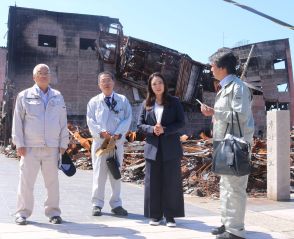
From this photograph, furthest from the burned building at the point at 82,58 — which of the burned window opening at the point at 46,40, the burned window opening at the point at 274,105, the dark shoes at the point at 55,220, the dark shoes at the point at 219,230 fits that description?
the dark shoes at the point at 219,230

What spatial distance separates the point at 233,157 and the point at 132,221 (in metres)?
2.06

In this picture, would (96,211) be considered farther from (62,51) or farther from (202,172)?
(62,51)

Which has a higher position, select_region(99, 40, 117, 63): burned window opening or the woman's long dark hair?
select_region(99, 40, 117, 63): burned window opening

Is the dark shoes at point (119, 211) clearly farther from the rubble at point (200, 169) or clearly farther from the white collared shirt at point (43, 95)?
the rubble at point (200, 169)

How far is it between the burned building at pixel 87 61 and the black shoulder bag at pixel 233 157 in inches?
710

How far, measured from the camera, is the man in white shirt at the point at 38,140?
5539 mm

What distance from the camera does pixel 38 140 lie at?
18.2 feet

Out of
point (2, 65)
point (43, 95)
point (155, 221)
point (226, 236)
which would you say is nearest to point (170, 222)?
point (155, 221)

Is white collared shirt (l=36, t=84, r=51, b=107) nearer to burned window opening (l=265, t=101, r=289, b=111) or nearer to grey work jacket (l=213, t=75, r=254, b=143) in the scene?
grey work jacket (l=213, t=75, r=254, b=143)

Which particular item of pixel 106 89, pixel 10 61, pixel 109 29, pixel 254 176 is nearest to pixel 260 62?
pixel 109 29

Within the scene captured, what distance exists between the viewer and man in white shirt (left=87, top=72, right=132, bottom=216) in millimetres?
6227

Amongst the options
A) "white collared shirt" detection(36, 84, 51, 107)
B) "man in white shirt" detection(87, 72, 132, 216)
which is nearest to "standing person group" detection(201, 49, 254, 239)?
"man in white shirt" detection(87, 72, 132, 216)

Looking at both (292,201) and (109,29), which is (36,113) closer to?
(292,201)

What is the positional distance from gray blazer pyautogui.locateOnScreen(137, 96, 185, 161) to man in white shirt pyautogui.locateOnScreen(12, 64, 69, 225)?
3.80 ft
